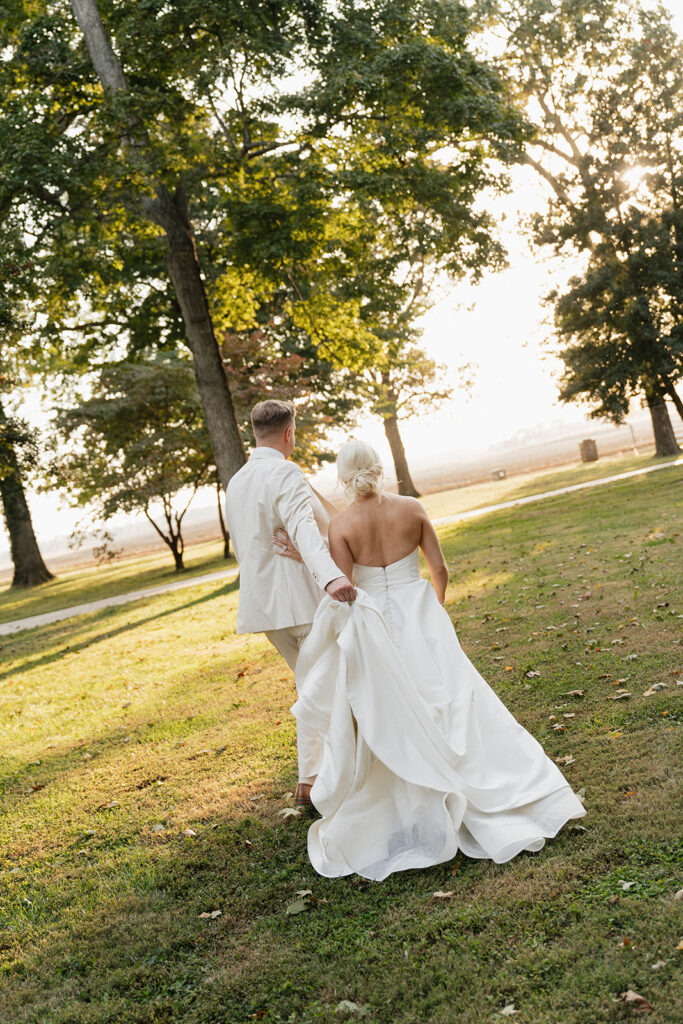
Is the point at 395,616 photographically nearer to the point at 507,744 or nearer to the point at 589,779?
the point at 507,744

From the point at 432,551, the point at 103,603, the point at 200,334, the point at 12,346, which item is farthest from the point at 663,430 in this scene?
the point at 432,551

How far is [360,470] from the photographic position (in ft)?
16.7

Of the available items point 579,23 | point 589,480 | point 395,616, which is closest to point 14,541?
point 589,480

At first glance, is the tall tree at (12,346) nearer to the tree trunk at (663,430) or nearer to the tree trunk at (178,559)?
the tree trunk at (178,559)

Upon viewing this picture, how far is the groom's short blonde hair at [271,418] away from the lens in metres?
5.57

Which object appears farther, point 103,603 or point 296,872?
point 103,603

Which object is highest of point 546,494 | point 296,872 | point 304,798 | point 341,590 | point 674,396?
point 674,396

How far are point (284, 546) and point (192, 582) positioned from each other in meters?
17.4

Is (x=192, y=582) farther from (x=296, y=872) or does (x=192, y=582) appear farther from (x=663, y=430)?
(x=663, y=430)

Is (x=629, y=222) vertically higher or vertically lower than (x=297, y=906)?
higher

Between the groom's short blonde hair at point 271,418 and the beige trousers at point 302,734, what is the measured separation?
1336mm

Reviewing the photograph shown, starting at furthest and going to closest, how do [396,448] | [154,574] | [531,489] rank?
[396,448], [531,489], [154,574]

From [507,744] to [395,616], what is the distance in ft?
3.30

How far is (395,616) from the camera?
5.14m
